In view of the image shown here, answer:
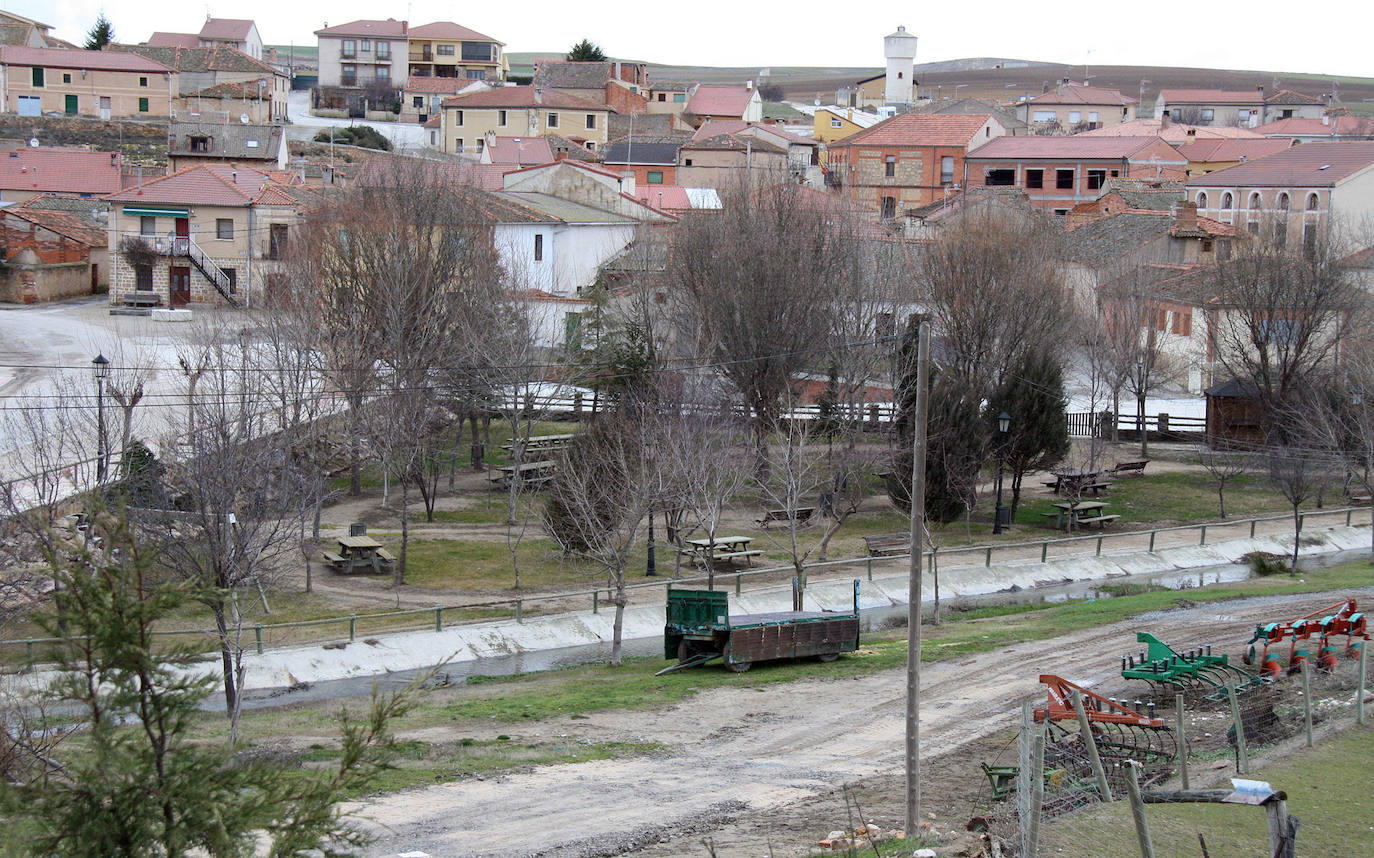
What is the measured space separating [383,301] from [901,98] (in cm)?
12013

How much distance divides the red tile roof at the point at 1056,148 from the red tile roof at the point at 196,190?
49.0 m

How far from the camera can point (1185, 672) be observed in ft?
66.1

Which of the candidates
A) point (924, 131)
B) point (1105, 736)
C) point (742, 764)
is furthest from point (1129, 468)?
point (924, 131)

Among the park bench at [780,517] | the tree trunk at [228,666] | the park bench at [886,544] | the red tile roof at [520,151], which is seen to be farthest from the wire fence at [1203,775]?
the red tile roof at [520,151]

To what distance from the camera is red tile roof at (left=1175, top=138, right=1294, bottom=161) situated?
96.0 meters

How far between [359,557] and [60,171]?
186 feet

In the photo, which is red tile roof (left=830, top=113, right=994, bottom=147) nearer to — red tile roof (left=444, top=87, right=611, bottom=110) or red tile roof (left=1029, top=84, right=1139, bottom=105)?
red tile roof (left=444, top=87, right=611, bottom=110)

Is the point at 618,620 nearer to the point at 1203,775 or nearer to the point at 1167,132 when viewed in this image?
the point at 1203,775

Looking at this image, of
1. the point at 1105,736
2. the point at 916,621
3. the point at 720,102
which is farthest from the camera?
the point at 720,102

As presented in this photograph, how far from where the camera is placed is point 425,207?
41.9m

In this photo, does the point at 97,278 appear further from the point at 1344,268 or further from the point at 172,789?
the point at 172,789

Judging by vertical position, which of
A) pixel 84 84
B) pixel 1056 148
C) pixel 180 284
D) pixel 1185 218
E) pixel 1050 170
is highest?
pixel 84 84

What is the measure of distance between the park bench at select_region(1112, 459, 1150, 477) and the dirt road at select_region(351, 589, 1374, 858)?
1748cm

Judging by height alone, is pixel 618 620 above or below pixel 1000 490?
below
